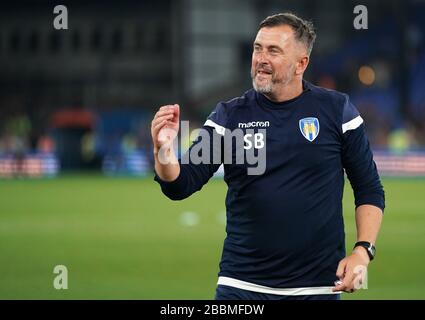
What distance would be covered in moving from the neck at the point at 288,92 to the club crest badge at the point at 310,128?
161mm

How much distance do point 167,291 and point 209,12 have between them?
47383 mm

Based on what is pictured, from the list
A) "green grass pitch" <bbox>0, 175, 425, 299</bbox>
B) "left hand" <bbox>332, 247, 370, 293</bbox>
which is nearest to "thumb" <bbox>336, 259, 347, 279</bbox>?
"left hand" <bbox>332, 247, 370, 293</bbox>

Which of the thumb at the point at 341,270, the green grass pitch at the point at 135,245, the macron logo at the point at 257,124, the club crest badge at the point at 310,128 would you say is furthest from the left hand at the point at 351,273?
the green grass pitch at the point at 135,245

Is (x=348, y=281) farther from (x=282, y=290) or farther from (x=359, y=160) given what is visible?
(x=359, y=160)

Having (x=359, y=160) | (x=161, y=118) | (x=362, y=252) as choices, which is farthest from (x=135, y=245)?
(x=161, y=118)

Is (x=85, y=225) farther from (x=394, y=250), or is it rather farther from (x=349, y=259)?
(x=349, y=259)

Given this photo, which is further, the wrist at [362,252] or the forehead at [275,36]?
the forehead at [275,36]

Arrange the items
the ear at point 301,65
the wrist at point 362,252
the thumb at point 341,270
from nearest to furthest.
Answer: the thumb at point 341,270 < the wrist at point 362,252 < the ear at point 301,65

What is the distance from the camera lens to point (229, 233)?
5762mm

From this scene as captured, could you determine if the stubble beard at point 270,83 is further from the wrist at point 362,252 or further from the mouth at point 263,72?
the wrist at point 362,252

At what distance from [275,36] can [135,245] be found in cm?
1129

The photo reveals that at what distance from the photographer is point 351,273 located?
538cm

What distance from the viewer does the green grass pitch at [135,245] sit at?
12.1 m

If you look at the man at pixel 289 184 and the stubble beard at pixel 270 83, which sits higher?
the stubble beard at pixel 270 83
